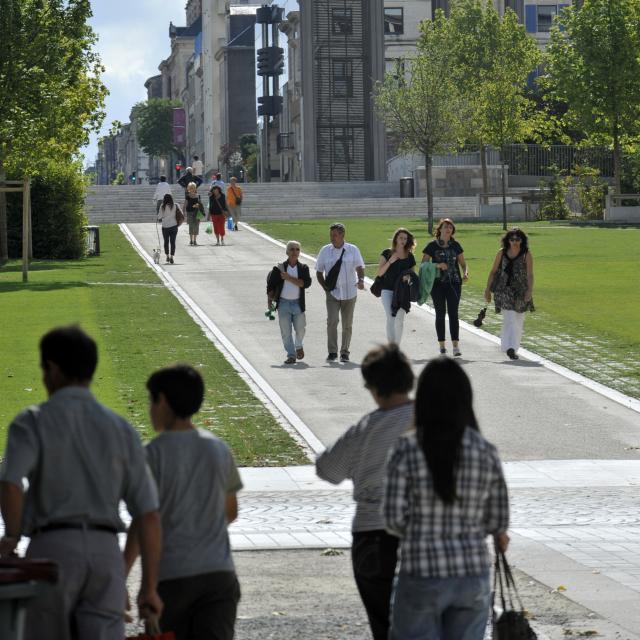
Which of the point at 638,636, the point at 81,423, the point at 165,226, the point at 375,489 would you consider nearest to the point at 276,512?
the point at 638,636

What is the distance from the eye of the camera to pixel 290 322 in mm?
20062

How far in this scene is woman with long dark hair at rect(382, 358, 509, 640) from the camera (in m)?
5.10

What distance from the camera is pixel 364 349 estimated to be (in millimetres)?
21422

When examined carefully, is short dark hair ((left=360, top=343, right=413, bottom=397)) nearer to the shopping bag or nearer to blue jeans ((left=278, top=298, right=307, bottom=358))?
the shopping bag

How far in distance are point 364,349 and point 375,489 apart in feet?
50.9

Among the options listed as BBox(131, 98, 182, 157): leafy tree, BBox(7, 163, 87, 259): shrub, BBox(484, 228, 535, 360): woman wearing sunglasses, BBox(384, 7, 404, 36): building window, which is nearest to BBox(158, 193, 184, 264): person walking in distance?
BBox(7, 163, 87, 259): shrub

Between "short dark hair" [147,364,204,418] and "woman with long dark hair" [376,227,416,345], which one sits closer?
"short dark hair" [147,364,204,418]

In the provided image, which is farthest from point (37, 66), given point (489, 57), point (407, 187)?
point (407, 187)

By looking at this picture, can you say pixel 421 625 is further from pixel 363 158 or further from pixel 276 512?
pixel 363 158

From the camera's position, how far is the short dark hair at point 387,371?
578 centimetres

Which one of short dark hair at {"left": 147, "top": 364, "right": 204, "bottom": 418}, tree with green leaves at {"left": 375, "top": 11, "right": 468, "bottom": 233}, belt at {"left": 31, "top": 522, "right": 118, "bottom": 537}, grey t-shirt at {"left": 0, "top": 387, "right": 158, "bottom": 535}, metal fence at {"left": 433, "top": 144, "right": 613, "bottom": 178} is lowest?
belt at {"left": 31, "top": 522, "right": 118, "bottom": 537}

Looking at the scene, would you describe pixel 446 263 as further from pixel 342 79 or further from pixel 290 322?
pixel 342 79

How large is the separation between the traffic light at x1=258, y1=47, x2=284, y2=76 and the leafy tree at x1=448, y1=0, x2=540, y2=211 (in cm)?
3844

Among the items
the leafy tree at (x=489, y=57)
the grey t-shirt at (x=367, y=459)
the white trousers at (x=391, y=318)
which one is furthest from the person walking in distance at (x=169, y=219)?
the grey t-shirt at (x=367, y=459)
